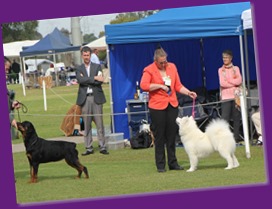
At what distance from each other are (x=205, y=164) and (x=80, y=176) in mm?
1784

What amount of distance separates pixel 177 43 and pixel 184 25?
288 cm

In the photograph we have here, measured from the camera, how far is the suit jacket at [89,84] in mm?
11188

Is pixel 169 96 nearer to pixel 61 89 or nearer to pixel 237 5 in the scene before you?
pixel 237 5

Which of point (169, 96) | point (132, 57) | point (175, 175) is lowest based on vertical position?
point (175, 175)

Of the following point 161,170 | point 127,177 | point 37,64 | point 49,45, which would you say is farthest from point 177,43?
point 37,64

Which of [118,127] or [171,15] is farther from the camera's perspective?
[118,127]

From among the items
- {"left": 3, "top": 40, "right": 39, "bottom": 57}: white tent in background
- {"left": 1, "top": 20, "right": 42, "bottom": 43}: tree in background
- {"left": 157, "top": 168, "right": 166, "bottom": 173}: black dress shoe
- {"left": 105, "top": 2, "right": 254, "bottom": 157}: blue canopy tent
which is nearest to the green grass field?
{"left": 157, "top": 168, "right": 166, "bottom": 173}: black dress shoe

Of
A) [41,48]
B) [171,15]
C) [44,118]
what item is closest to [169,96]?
[171,15]

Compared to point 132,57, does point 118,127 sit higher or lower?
lower

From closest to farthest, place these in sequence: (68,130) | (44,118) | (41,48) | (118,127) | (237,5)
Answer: (237,5) → (118,127) → (68,130) → (44,118) → (41,48)

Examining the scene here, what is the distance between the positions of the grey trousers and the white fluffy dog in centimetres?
276

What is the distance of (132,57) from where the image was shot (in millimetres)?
13094

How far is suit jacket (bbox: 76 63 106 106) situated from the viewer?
11188 millimetres

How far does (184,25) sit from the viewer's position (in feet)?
36.8
